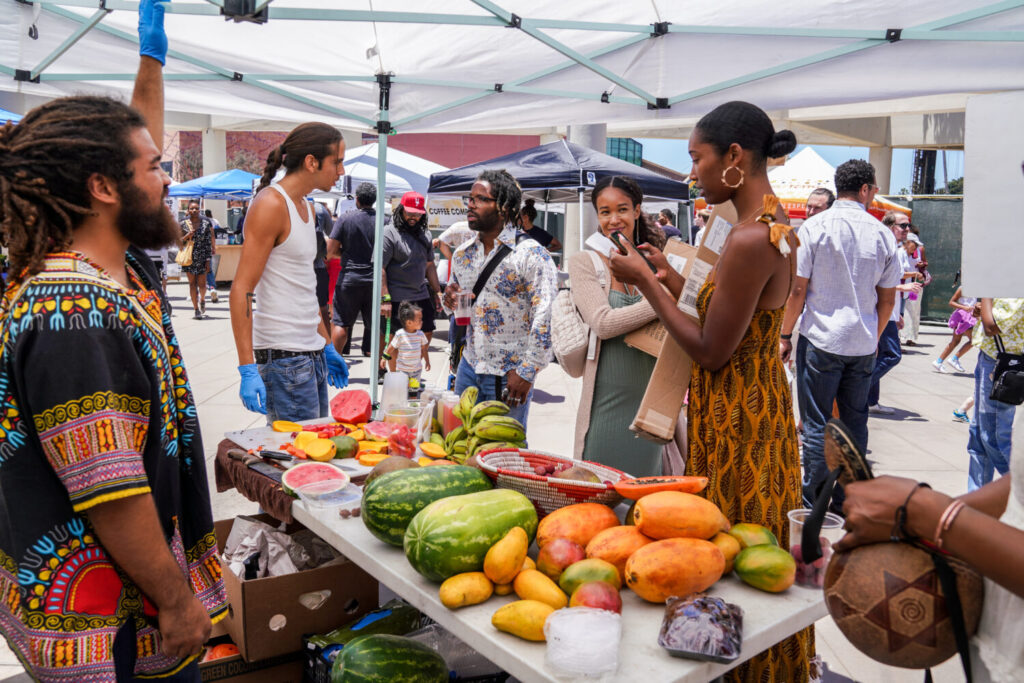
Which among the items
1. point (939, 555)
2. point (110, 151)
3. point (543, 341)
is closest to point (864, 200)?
point (543, 341)

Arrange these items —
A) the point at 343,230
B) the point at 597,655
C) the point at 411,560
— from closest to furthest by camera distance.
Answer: the point at 597,655, the point at 411,560, the point at 343,230

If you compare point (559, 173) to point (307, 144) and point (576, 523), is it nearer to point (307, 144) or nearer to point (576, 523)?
point (307, 144)

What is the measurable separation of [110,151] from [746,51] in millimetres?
3601

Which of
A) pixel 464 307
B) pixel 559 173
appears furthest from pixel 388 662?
pixel 559 173

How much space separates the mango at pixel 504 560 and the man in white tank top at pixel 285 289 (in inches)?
80.9

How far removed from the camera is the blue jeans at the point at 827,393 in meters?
4.98

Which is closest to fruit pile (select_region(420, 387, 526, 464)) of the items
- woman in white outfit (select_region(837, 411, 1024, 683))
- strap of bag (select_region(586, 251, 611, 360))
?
strap of bag (select_region(586, 251, 611, 360))

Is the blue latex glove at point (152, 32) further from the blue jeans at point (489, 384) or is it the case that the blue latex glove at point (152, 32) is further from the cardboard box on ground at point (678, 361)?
the blue jeans at point (489, 384)

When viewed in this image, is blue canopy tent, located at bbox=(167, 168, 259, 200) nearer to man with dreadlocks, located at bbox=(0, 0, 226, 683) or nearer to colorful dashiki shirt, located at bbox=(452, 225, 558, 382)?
colorful dashiki shirt, located at bbox=(452, 225, 558, 382)

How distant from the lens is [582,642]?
1.49 m

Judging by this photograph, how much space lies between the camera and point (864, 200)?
5195 mm

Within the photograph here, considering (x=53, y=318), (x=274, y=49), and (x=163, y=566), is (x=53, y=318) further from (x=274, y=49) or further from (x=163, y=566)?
(x=274, y=49)

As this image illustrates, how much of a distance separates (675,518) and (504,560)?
0.44m

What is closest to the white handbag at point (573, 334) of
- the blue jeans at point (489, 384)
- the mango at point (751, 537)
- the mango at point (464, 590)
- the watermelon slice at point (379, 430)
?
the blue jeans at point (489, 384)
